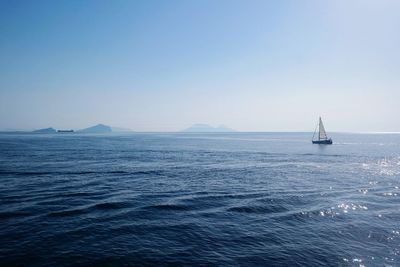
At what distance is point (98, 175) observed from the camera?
154ft

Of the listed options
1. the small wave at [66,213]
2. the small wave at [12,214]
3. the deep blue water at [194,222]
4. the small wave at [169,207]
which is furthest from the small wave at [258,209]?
the small wave at [12,214]

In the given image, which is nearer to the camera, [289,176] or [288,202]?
[288,202]

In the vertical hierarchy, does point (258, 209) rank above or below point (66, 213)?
below

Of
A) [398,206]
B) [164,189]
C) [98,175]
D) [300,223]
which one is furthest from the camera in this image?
[98,175]

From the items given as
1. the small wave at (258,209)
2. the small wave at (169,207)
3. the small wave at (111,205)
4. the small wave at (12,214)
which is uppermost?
the small wave at (12,214)

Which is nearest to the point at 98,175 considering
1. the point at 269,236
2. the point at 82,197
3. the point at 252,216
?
the point at 82,197

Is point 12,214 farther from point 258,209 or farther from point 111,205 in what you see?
point 258,209

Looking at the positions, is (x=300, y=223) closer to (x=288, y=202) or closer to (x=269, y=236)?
(x=269, y=236)

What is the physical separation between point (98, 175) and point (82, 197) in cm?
1521

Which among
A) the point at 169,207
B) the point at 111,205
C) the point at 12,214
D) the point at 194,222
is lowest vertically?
the point at 194,222

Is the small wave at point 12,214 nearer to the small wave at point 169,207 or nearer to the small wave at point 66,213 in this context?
the small wave at point 66,213

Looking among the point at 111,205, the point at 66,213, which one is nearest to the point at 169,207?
the point at 111,205

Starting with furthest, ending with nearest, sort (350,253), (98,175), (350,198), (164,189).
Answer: (98,175), (164,189), (350,198), (350,253)

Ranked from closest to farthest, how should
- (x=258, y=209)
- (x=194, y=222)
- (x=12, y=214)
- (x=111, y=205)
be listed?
1. (x=194, y=222)
2. (x=12, y=214)
3. (x=111, y=205)
4. (x=258, y=209)
